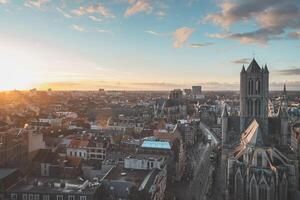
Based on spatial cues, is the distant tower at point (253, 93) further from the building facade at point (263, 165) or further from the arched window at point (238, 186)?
the arched window at point (238, 186)

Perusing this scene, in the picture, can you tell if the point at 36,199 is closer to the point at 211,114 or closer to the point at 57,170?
the point at 57,170

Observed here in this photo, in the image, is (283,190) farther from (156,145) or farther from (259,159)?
(156,145)

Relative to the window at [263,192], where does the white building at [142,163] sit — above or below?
above

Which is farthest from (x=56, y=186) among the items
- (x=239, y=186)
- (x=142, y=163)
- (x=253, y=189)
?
(x=253, y=189)

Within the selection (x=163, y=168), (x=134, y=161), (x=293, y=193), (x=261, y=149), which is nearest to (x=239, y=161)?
(x=261, y=149)

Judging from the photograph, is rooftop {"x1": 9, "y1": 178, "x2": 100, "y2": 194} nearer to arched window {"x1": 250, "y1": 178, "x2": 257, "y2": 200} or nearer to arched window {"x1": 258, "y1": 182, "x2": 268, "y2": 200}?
arched window {"x1": 250, "y1": 178, "x2": 257, "y2": 200}

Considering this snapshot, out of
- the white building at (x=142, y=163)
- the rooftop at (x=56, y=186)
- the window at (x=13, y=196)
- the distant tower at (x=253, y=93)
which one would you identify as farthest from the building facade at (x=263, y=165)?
the window at (x=13, y=196)

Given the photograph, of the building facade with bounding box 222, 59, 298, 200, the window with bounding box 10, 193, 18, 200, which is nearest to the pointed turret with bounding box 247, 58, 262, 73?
the building facade with bounding box 222, 59, 298, 200
